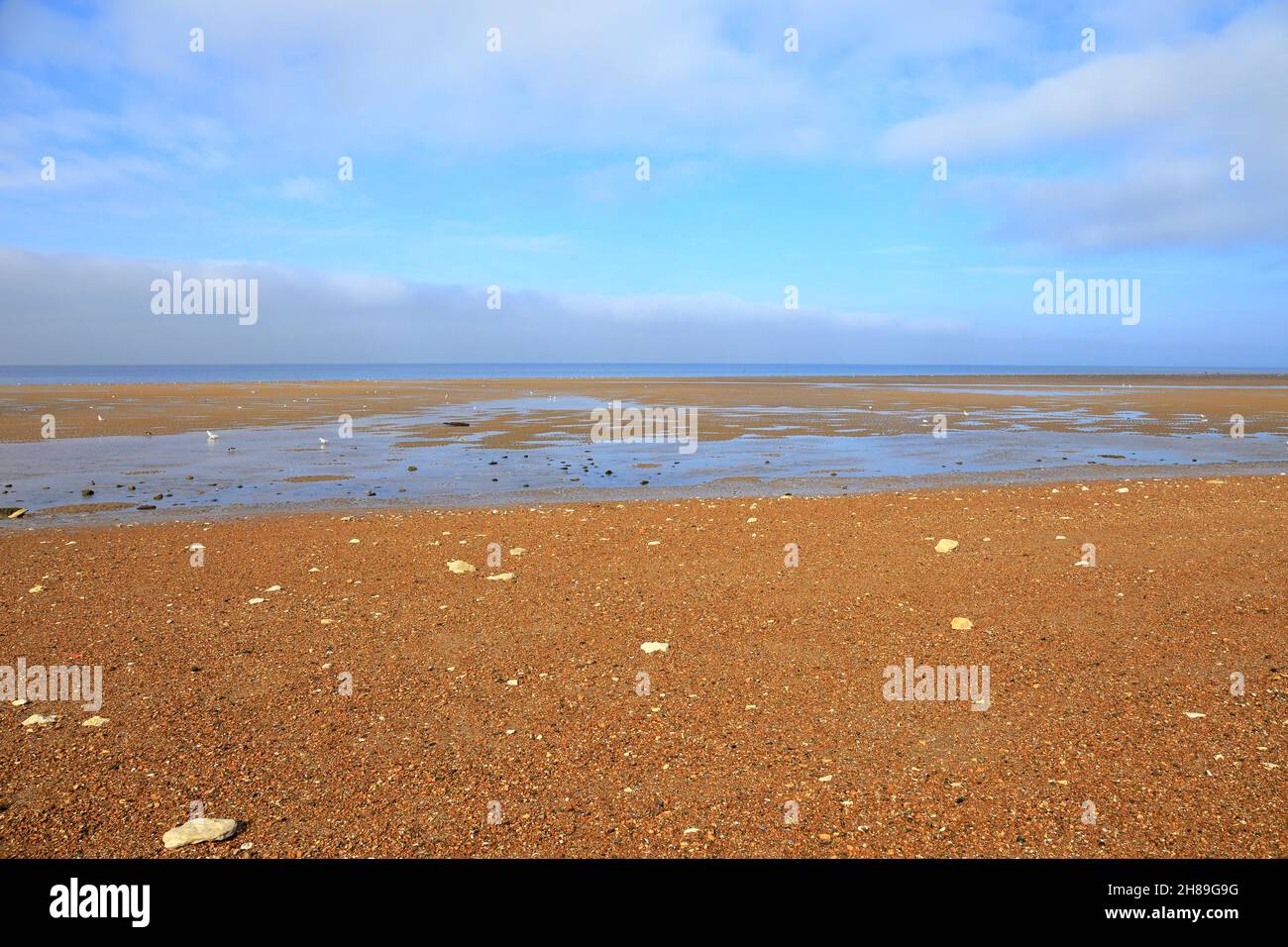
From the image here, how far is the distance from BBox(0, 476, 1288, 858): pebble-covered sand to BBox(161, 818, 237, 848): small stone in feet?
0.10

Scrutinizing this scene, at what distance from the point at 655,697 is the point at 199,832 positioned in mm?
3253

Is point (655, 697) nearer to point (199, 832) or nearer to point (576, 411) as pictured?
point (199, 832)

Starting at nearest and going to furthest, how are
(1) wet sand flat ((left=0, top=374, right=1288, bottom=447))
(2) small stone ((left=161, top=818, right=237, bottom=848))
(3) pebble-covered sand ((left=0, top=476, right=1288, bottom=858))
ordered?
(2) small stone ((left=161, top=818, right=237, bottom=848)), (3) pebble-covered sand ((left=0, top=476, right=1288, bottom=858)), (1) wet sand flat ((left=0, top=374, right=1288, bottom=447))

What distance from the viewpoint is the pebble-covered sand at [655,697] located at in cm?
472

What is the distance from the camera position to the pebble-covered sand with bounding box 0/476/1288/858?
15.5 feet

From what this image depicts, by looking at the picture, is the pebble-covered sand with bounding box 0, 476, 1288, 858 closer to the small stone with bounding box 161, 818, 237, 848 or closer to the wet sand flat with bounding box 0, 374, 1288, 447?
the small stone with bounding box 161, 818, 237, 848

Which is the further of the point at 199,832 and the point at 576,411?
the point at 576,411

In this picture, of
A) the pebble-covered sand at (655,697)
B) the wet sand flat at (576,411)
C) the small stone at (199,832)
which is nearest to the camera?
the small stone at (199,832)

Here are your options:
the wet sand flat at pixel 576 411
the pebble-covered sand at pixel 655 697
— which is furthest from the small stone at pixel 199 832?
the wet sand flat at pixel 576 411

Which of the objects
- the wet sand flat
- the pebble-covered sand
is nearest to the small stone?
the pebble-covered sand

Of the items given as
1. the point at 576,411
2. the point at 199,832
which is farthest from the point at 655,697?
the point at 576,411

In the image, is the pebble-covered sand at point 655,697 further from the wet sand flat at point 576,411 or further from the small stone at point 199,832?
the wet sand flat at point 576,411

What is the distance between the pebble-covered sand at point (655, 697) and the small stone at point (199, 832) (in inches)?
1.2

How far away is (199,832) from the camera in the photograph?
4.60m
